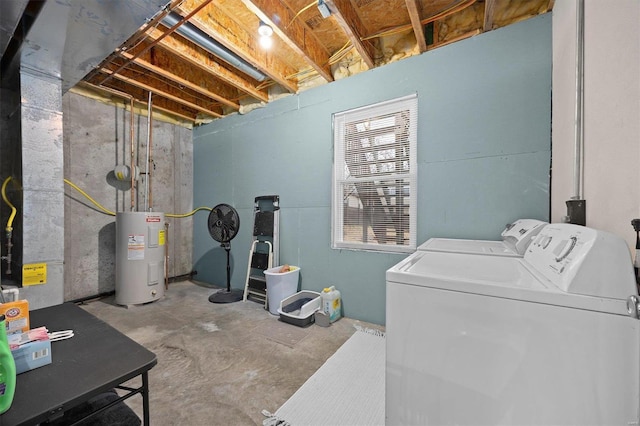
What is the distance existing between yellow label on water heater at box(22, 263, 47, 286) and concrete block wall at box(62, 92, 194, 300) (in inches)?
41.5

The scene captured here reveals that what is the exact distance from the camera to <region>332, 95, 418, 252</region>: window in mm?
2303

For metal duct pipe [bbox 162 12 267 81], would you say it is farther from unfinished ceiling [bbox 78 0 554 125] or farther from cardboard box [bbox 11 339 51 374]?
cardboard box [bbox 11 339 51 374]

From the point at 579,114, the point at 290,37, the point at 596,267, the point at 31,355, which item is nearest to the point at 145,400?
the point at 31,355

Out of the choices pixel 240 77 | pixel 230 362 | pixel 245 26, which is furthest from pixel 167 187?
pixel 230 362

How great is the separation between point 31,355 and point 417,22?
2.89 meters

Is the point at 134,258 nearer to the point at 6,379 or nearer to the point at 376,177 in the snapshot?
the point at 6,379

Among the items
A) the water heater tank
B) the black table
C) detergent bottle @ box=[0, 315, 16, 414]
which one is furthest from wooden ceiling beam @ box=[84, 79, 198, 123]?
detergent bottle @ box=[0, 315, 16, 414]

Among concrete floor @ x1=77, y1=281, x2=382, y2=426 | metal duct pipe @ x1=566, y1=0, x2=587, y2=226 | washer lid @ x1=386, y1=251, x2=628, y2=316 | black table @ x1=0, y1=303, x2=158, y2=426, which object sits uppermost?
metal duct pipe @ x1=566, y1=0, x2=587, y2=226

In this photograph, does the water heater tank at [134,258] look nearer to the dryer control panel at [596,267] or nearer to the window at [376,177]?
the window at [376,177]

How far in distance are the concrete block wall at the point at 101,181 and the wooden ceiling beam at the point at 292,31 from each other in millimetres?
2575

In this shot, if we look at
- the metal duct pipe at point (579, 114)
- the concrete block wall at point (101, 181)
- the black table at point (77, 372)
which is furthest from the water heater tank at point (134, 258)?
the metal duct pipe at point (579, 114)

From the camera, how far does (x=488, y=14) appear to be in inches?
71.0

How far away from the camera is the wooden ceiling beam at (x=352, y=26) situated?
1820 millimetres

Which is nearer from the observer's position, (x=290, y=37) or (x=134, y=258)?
(x=290, y=37)
